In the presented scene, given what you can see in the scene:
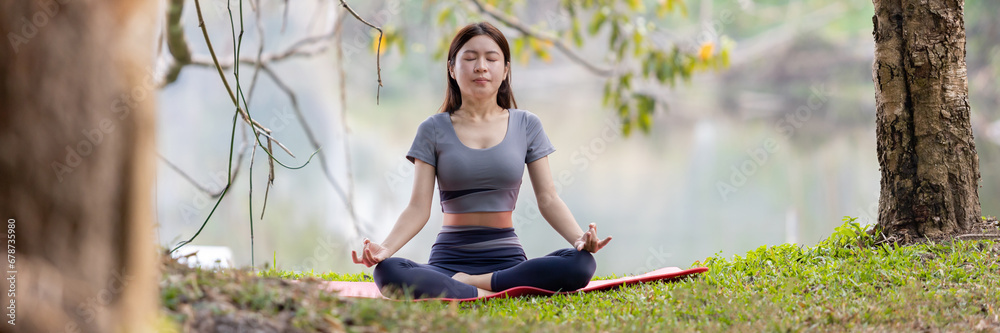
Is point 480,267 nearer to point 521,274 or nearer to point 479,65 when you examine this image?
point 521,274

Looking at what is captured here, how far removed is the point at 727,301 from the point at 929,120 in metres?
0.94

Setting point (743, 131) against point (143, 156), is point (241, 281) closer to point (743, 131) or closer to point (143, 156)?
point (143, 156)

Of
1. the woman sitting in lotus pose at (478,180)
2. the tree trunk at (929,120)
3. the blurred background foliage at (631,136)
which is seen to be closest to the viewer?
the tree trunk at (929,120)

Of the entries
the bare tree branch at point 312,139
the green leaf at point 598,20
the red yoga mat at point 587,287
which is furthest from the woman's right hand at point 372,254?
the green leaf at point 598,20

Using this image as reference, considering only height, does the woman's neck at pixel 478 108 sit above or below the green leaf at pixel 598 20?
below

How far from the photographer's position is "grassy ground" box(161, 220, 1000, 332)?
138cm

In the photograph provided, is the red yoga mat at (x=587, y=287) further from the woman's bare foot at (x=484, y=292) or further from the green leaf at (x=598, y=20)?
the green leaf at (x=598, y=20)

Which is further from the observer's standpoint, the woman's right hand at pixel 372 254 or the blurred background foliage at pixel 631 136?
the blurred background foliage at pixel 631 136

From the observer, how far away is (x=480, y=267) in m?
2.53

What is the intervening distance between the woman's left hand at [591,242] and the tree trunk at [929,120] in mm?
975

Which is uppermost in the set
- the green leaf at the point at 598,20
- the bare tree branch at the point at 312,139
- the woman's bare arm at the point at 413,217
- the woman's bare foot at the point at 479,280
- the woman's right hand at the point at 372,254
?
the green leaf at the point at 598,20

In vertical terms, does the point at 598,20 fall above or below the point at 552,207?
above

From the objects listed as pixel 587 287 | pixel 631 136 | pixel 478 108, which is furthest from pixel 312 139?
pixel 631 136

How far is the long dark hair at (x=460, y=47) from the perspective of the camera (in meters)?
2.59
